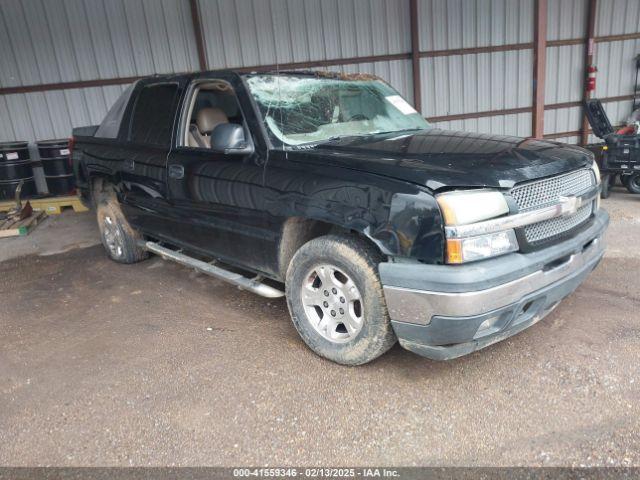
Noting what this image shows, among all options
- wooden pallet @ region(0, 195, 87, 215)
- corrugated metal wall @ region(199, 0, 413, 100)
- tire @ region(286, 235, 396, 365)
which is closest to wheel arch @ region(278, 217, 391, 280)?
tire @ region(286, 235, 396, 365)

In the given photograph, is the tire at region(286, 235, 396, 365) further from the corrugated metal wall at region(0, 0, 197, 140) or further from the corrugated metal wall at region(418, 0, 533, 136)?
the corrugated metal wall at region(418, 0, 533, 136)

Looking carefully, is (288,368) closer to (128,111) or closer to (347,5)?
(128,111)

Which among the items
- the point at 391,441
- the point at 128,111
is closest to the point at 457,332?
the point at 391,441

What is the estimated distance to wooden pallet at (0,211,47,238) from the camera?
695cm

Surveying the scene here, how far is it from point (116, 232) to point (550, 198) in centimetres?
429

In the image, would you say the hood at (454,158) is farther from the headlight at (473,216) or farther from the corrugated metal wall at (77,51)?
the corrugated metal wall at (77,51)

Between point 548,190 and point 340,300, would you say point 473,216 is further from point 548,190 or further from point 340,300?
point 340,300

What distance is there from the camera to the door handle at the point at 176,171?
3721mm

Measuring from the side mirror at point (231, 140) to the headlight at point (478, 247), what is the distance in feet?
5.03

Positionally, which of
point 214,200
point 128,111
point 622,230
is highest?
point 128,111

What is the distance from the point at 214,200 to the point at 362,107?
135 cm

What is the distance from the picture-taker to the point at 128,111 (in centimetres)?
455

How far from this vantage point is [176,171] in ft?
12.4

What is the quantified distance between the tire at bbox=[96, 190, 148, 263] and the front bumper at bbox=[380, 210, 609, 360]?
3.49m
